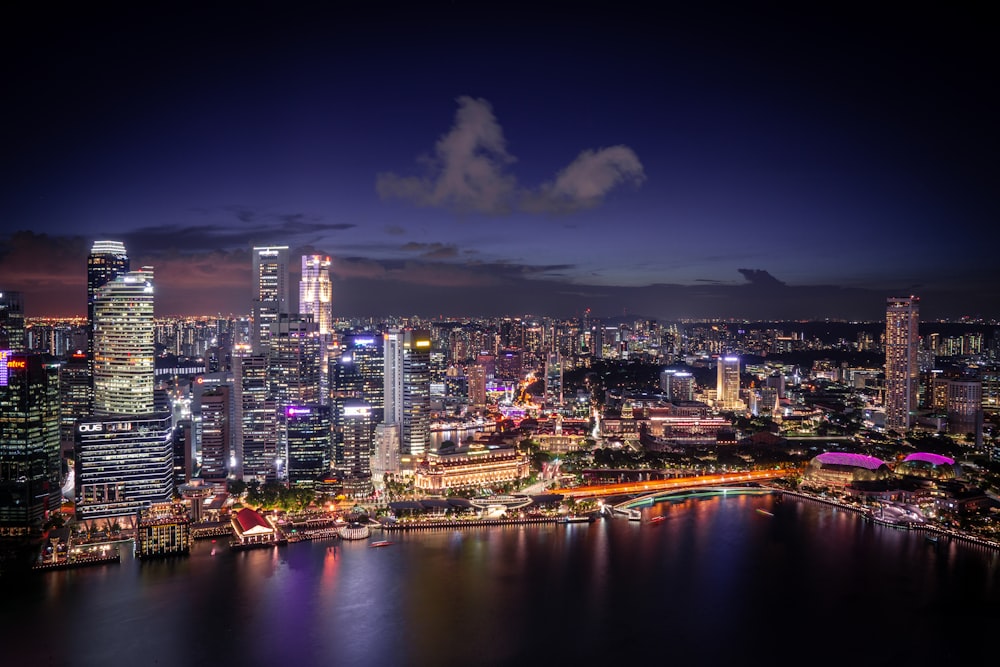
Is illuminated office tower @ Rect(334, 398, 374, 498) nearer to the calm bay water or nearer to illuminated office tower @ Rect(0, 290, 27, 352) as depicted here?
the calm bay water

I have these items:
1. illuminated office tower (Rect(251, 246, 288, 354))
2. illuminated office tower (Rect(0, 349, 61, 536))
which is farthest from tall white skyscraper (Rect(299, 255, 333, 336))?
illuminated office tower (Rect(0, 349, 61, 536))

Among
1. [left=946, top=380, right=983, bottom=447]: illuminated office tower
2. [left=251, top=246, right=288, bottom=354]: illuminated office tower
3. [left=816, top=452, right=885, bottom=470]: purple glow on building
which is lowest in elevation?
[left=816, top=452, right=885, bottom=470]: purple glow on building

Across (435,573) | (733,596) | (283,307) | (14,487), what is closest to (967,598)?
(733,596)

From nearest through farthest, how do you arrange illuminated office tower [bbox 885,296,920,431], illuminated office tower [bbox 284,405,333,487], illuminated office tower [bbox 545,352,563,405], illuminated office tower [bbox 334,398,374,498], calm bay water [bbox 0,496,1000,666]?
calm bay water [bbox 0,496,1000,666] < illuminated office tower [bbox 284,405,333,487] < illuminated office tower [bbox 334,398,374,498] < illuminated office tower [bbox 885,296,920,431] < illuminated office tower [bbox 545,352,563,405]

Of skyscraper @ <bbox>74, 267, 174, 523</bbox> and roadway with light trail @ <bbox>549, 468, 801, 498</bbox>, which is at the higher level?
skyscraper @ <bbox>74, 267, 174, 523</bbox>

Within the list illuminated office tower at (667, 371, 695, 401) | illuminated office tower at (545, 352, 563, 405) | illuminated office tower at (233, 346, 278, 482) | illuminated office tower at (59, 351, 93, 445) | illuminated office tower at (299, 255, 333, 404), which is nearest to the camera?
illuminated office tower at (233, 346, 278, 482)

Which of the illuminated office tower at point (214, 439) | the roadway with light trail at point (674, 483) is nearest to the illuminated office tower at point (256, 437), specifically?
the illuminated office tower at point (214, 439)

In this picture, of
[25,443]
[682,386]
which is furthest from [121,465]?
[682,386]

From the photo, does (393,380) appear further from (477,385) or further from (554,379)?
(554,379)
